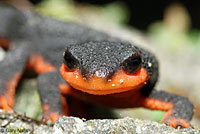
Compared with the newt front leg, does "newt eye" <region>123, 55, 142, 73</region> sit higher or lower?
higher

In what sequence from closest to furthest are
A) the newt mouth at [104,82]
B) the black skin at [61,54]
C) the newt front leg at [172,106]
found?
the newt mouth at [104,82] < the black skin at [61,54] < the newt front leg at [172,106]

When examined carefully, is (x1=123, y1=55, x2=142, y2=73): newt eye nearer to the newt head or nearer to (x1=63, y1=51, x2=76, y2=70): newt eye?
the newt head

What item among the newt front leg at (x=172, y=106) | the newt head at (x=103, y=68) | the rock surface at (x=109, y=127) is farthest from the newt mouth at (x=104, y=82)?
the newt front leg at (x=172, y=106)

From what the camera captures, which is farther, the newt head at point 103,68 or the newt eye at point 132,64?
the newt eye at point 132,64

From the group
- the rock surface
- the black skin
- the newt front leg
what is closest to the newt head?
the black skin

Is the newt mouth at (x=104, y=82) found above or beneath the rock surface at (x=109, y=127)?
above

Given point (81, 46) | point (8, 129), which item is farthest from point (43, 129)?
point (81, 46)

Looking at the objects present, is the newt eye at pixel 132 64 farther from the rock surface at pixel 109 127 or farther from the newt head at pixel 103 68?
the rock surface at pixel 109 127

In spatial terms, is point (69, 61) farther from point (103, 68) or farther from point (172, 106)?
point (172, 106)
